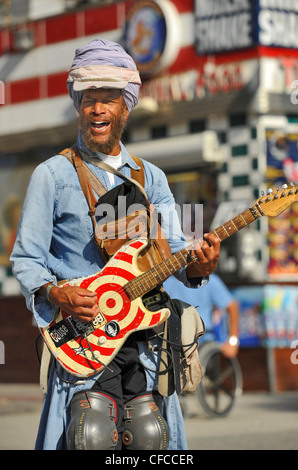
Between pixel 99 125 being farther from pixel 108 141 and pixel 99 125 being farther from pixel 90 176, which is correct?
pixel 90 176

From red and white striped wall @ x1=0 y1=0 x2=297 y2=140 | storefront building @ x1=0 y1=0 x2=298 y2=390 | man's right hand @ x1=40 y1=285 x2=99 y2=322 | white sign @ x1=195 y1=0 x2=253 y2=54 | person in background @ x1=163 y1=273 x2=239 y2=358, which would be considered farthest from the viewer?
red and white striped wall @ x1=0 y1=0 x2=297 y2=140

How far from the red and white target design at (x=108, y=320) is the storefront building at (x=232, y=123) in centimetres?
861

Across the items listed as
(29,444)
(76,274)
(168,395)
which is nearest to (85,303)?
(76,274)

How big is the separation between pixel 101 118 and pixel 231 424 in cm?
592

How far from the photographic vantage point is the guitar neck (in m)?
3.81

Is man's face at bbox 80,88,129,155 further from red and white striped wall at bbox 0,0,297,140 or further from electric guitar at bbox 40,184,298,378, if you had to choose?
red and white striped wall at bbox 0,0,297,140

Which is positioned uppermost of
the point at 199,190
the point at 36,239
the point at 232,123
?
the point at 232,123

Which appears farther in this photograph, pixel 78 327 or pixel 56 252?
pixel 56 252

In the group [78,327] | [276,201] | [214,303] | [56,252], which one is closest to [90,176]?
[56,252]

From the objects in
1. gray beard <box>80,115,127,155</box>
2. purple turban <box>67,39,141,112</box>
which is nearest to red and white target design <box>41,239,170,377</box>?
gray beard <box>80,115,127,155</box>

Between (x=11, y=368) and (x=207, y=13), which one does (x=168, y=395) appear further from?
(x=11, y=368)

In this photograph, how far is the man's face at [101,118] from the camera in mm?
3955

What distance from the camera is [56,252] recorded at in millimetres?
3939

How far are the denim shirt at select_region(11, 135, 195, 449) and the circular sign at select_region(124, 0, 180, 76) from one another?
32.5 ft
